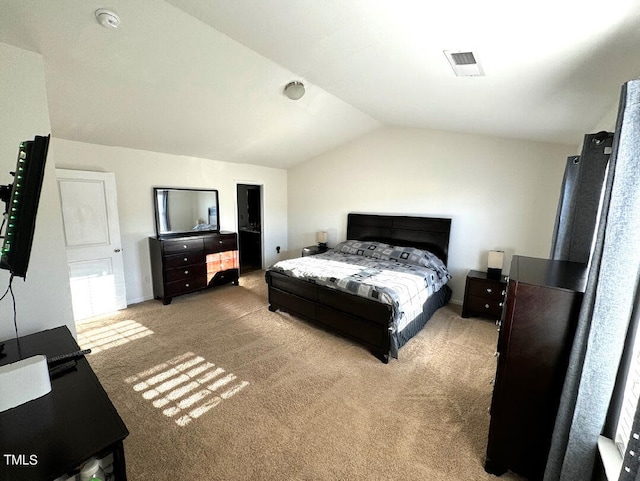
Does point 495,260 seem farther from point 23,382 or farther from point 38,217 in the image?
point 38,217

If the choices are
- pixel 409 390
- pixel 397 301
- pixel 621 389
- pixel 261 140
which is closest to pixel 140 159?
pixel 261 140

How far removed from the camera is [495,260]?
3.49 metres

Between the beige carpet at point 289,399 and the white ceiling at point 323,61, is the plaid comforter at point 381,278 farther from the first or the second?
the white ceiling at point 323,61

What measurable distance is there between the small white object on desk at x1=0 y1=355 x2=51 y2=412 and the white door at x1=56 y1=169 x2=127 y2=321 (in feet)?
8.56

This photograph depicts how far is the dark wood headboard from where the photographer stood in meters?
4.00

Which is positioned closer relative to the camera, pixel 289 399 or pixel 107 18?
pixel 107 18

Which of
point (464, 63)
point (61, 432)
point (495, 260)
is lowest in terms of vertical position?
point (61, 432)

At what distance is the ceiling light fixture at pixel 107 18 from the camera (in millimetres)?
1622

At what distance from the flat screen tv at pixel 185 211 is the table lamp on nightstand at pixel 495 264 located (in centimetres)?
411

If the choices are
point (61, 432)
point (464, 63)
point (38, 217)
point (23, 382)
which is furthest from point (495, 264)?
point (38, 217)

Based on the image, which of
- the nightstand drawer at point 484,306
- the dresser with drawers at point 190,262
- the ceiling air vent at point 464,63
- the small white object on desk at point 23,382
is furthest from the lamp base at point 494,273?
the small white object on desk at point 23,382

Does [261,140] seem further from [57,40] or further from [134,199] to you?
[57,40]

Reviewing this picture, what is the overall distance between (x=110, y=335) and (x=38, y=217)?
1.84 meters

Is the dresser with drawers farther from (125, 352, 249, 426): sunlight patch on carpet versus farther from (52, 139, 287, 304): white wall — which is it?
(125, 352, 249, 426): sunlight patch on carpet
